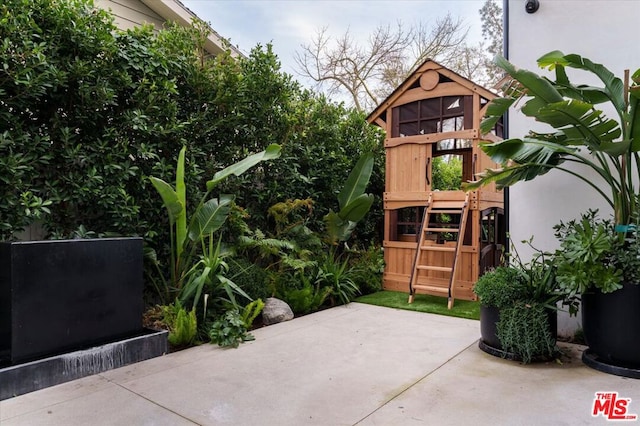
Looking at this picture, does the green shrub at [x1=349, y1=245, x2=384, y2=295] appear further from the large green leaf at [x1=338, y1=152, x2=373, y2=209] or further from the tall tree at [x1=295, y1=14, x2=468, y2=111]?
the tall tree at [x1=295, y1=14, x2=468, y2=111]

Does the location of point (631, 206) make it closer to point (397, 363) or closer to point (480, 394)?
point (480, 394)

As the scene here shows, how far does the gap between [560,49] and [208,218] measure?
4047 millimetres

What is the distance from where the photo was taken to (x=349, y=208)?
556cm

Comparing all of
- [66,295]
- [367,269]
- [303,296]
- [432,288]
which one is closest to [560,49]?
[432,288]

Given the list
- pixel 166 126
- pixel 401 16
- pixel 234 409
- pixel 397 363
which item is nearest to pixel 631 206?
pixel 397 363

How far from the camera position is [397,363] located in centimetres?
327

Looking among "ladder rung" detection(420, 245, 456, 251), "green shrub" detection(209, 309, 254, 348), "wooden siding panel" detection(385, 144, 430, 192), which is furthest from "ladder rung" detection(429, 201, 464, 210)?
"green shrub" detection(209, 309, 254, 348)

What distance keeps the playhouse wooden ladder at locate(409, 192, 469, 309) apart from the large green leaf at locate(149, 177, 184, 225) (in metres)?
3.29

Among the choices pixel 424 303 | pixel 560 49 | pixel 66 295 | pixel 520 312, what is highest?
pixel 560 49

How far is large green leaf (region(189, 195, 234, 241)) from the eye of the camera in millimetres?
3994

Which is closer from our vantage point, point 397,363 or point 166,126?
point 397,363

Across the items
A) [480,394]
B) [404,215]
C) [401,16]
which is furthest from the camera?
[401,16]

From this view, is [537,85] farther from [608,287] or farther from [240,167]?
[240,167]

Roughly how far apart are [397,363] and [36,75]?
12.2ft
